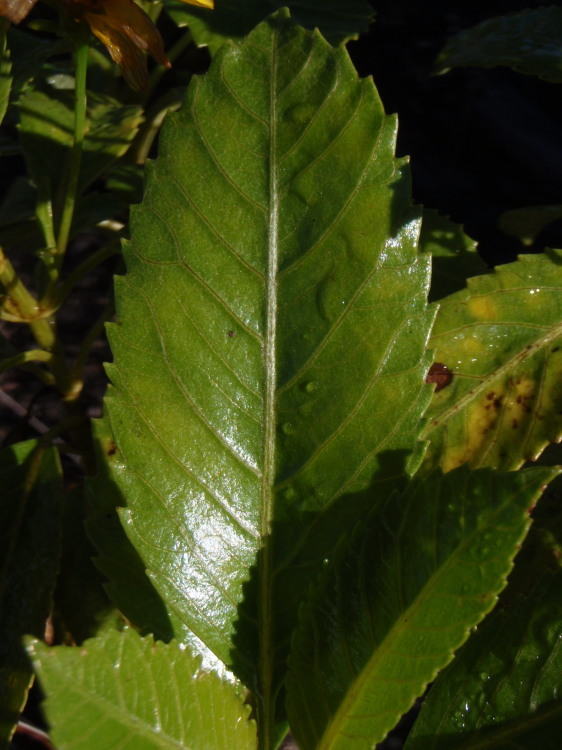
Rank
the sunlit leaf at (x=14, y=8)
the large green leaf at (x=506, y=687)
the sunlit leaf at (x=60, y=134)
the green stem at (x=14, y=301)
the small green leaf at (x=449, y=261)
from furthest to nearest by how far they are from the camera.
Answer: the sunlit leaf at (x=60, y=134) < the small green leaf at (x=449, y=261) < the green stem at (x=14, y=301) < the sunlit leaf at (x=14, y=8) < the large green leaf at (x=506, y=687)

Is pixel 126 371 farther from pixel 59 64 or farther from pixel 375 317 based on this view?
pixel 59 64

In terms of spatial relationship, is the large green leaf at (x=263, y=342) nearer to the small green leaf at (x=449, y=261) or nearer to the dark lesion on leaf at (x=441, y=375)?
the dark lesion on leaf at (x=441, y=375)

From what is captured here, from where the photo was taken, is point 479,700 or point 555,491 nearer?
point 479,700

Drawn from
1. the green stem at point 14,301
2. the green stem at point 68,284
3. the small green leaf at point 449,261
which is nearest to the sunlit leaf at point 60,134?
the green stem at point 68,284

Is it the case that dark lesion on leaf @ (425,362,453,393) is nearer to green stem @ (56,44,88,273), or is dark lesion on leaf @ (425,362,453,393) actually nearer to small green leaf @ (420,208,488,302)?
small green leaf @ (420,208,488,302)

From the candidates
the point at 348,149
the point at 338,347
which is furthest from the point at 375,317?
the point at 348,149

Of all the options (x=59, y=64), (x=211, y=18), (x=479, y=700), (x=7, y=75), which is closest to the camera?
(x=479, y=700)

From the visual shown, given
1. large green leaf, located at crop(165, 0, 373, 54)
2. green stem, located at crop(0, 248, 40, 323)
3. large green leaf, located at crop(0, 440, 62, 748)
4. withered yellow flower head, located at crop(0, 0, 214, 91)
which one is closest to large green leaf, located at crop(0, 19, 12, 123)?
withered yellow flower head, located at crop(0, 0, 214, 91)
